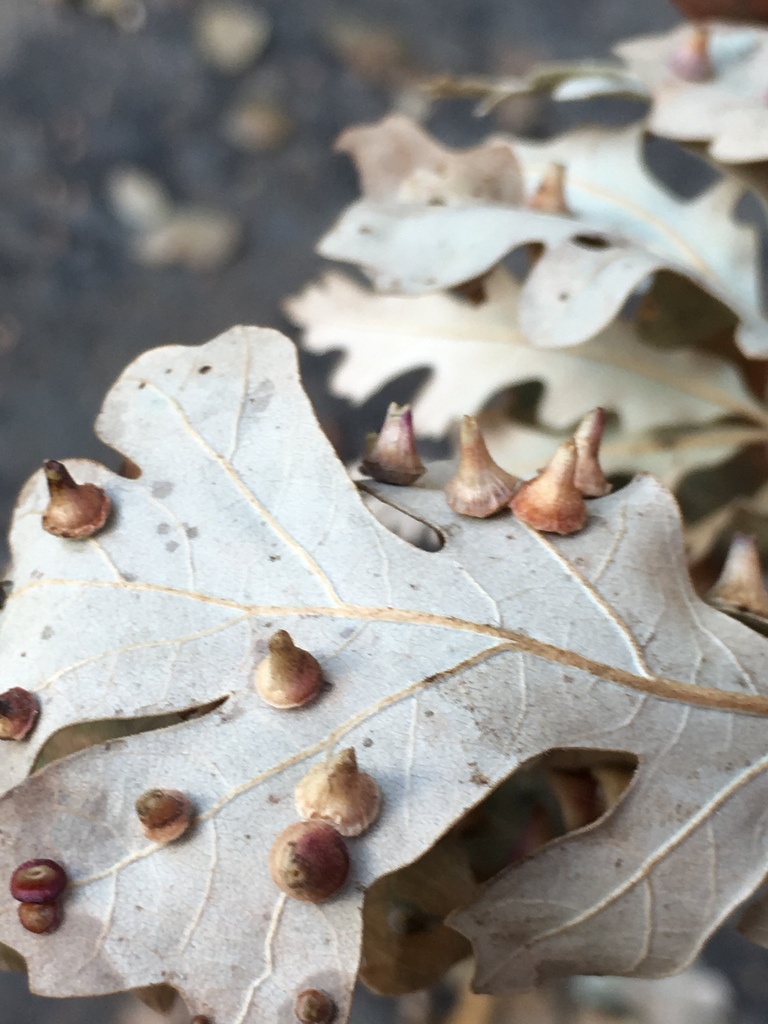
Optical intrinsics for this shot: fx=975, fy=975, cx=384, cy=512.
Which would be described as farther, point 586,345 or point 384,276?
point 586,345

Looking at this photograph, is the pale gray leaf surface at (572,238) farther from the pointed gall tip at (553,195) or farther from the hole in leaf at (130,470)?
the hole in leaf at (130,470)

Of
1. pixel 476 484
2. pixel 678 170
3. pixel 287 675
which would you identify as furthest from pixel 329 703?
pixel 678 170

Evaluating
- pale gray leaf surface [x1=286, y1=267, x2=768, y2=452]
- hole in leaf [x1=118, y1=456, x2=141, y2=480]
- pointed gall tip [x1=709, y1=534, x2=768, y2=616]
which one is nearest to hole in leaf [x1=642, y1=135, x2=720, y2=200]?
pale gray leaf surface [x1=286, y1=267, x2=768, y2=452]

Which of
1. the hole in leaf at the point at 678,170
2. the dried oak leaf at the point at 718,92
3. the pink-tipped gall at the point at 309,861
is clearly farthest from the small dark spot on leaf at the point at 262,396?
the hole in leaf at the point at 678,170

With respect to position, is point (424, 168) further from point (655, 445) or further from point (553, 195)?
point (655, 445)

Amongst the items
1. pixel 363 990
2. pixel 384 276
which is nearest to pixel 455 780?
pixel 384 276

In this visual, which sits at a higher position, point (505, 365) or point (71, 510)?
point (71, 510)

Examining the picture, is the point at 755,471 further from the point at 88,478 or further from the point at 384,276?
the point at 88,478
